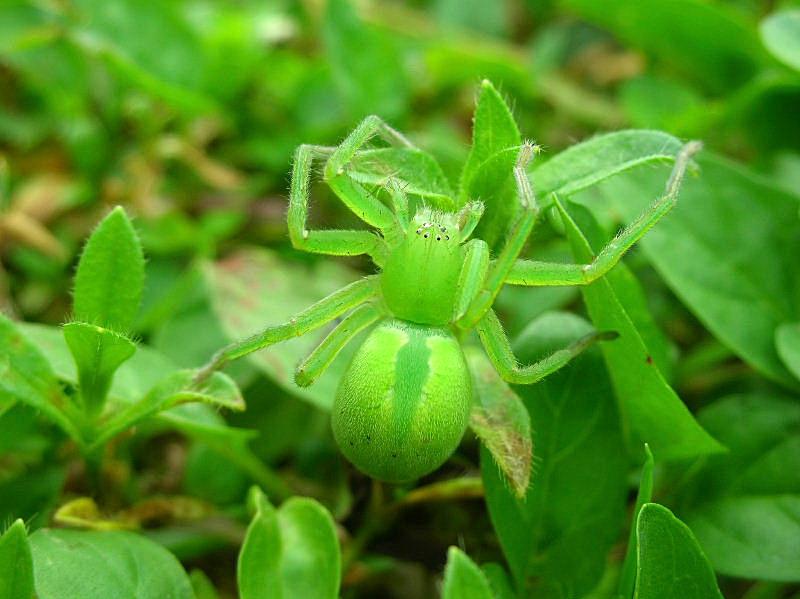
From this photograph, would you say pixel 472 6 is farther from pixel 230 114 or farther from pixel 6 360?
pixel 6 360

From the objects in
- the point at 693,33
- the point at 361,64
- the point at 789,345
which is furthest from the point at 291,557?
the point at 693,33

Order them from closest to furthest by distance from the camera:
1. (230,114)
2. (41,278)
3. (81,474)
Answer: (81,474)
(41,278)
(230,114)

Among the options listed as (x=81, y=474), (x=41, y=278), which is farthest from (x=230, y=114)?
(x=81, y=474)

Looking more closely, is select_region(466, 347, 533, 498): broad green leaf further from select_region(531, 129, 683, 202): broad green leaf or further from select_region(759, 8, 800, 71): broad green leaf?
select_region(759, 8, 800, 71): broad green leaf

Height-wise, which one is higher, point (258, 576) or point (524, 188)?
point (524, 188)

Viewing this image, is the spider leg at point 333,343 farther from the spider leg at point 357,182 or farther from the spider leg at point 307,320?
the spider leg at point 357,182
